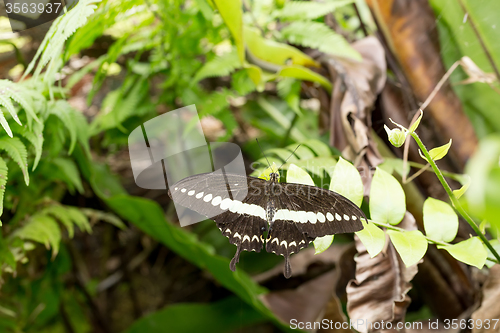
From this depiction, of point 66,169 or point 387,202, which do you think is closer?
point 387,202

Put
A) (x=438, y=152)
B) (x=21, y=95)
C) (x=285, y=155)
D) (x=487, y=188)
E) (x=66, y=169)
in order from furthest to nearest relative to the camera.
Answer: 1. (x=66, y=169)
2. (x=285, y=155)
3. (x=21, y=95)
4. (x=438, y=152)
5. (x=487, y=188)

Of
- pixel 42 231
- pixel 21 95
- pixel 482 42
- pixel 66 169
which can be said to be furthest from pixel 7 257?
pixel 482 42

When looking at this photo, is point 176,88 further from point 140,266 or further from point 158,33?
point 140,266

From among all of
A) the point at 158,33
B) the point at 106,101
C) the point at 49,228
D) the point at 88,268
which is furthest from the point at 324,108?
the point at 88,268

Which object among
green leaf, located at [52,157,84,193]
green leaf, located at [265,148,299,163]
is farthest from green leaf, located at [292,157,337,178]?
green leaf, located at [52,157,84,193]

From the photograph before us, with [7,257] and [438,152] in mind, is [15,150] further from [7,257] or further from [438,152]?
[438,152]

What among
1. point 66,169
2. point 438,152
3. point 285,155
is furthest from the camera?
point 66,169

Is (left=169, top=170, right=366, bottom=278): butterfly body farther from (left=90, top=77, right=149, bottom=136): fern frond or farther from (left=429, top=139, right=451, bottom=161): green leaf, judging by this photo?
(left=90, top=77, right=149, bottom=136): fern frond

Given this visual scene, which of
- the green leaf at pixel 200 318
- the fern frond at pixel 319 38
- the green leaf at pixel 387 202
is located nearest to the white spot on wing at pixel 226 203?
the green leaf at pixel 387 202
